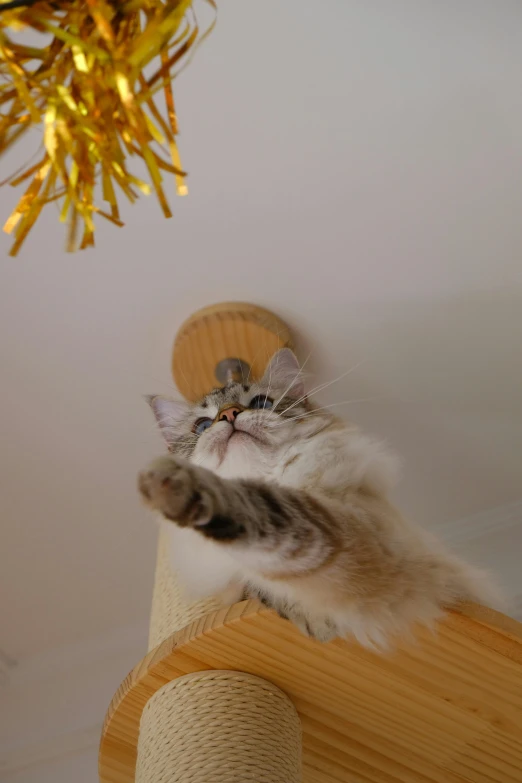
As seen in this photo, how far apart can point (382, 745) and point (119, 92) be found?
3.33ft

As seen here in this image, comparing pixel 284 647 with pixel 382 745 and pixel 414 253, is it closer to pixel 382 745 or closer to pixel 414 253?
pixel 382 745

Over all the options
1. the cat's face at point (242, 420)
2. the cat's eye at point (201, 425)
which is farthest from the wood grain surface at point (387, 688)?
the cat's eye at point (201, 425)

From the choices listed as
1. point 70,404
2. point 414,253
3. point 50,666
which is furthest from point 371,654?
point 50,666

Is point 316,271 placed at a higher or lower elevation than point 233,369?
higher

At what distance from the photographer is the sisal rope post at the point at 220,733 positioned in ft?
3.14

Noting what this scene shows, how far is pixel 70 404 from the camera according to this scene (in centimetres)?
186

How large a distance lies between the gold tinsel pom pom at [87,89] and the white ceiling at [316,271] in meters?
0.62

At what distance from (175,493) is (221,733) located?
49cm

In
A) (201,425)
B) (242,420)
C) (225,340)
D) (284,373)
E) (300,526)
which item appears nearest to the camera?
(300,526)

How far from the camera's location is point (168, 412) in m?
1.64

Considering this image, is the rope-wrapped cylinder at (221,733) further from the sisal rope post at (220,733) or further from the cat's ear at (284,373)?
the cat's ear at (284,373)

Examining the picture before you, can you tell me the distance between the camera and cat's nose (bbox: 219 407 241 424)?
140cm

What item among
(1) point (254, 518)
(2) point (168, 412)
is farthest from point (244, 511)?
(2) point (168, 412)

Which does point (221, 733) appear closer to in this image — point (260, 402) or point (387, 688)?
point (387, 688)
